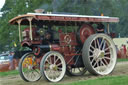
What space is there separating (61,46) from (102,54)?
153 centimetres

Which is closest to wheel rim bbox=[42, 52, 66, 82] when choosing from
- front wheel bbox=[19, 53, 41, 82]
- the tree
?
front wheel bbox=[19, 53, 41, 82]

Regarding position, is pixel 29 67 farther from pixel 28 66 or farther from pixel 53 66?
pixel 53 66

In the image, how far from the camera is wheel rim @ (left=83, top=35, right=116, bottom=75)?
998 centimetres

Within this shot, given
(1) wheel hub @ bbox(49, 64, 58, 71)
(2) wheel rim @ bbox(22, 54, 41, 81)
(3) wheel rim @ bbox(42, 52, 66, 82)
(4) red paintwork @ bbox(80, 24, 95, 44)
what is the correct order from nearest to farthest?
(3) wheel rim @ bbox(42, 52, 66, 82) → (1) wheel hub @ bbox(49, 64, 58, 71) → (2) wheel rim @ bbox(22, 54, 41, 81) → (4) red paintwork @ bbox(80, 24, 95, 44)

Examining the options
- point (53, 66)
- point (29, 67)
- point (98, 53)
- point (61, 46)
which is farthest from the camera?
point (98, 53)

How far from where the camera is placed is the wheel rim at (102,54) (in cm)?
998

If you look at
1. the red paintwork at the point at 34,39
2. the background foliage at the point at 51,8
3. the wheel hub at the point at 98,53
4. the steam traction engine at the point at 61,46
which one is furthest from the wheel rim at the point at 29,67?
the background foliage at the point at 51,8

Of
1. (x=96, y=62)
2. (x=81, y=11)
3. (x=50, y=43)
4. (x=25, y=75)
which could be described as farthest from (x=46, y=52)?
(x=81, y=11)

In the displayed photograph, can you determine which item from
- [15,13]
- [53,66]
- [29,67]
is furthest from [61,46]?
[15,13]

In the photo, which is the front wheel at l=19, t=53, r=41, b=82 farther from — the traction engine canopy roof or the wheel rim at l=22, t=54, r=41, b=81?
the traction engine canopy roof

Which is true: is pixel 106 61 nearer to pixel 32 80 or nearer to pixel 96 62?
pixel 96 62

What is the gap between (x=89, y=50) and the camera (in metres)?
9.65

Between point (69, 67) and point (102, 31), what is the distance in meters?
1.86

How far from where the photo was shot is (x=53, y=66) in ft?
29.5
